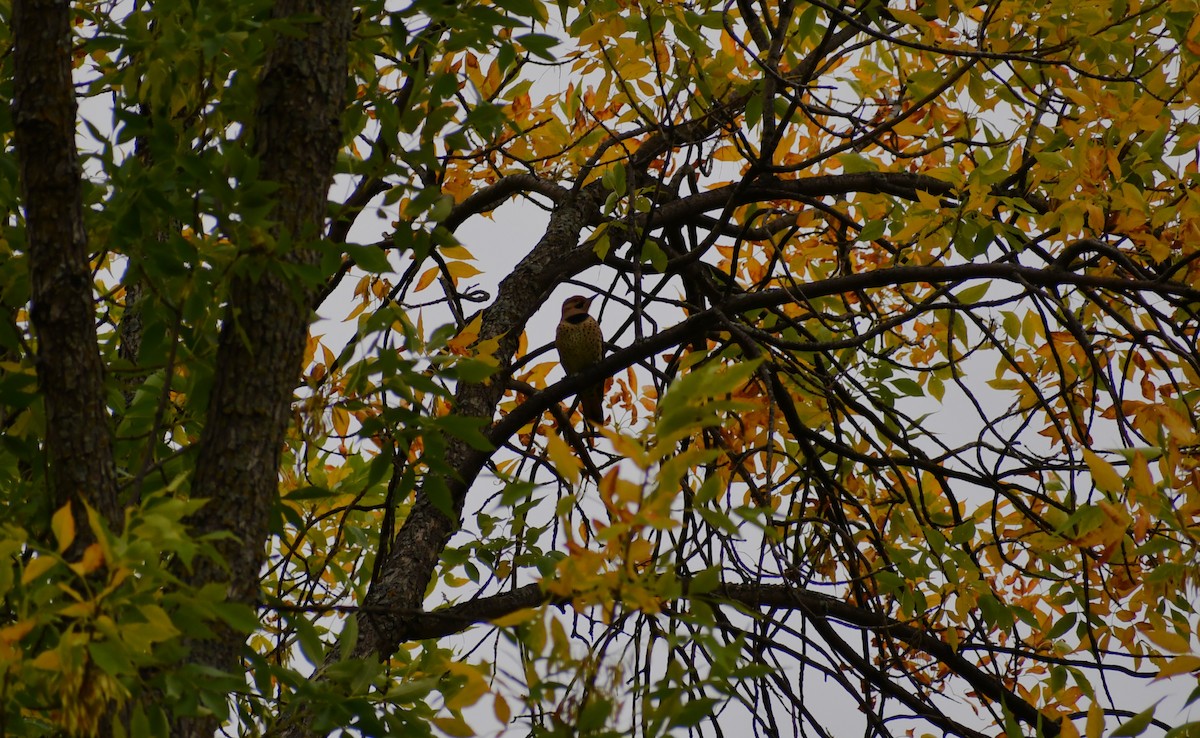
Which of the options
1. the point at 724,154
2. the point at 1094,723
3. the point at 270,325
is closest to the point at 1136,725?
the point at 1094,723

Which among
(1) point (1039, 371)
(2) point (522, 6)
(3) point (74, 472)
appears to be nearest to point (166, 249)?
(3) point (74, 472)

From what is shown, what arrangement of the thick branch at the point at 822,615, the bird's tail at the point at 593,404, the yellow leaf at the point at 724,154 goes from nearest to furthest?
the thick branch at the point at 822,615 → the yellow leaf at the point at 724,154 → the bird's tail at the point at 593,404

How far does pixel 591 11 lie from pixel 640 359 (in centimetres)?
95

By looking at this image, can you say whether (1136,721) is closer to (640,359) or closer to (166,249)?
(166,249)

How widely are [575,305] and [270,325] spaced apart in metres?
3.42

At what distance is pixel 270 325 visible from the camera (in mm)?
2006

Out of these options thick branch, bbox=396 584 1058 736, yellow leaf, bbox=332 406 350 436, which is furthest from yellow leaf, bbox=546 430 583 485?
thick branch, bbox=396 584 1058 736

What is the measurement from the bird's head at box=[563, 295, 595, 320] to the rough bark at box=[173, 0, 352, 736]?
3.26 m

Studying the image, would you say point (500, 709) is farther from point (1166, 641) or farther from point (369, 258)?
point (1166, 641)

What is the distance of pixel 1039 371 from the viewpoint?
12.5ft

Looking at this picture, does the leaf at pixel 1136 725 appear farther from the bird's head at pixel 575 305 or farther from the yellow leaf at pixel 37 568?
the bird's head at pixel 575 305

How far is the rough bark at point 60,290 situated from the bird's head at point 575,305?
3553 mm

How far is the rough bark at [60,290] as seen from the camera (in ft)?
5.95

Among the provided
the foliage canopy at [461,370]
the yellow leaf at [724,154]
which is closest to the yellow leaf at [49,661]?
the foliage canopy at [461,370]
